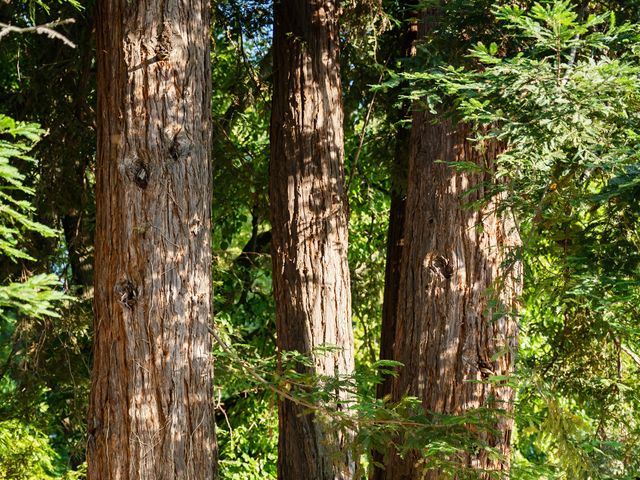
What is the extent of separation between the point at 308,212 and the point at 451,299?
124 cm

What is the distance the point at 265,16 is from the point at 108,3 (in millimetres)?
2428

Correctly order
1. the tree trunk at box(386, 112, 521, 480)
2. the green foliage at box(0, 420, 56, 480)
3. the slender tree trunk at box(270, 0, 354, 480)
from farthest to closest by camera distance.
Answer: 1. the green foliage at box(0, 420, 56, 480)
2. the slender tree trunk at box(270, 0, 354, 480)
3. the tree trunk at box(386, 112, 521, 480)

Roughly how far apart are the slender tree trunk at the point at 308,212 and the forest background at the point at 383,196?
32cm

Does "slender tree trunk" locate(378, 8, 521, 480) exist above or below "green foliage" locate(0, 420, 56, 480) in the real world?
above

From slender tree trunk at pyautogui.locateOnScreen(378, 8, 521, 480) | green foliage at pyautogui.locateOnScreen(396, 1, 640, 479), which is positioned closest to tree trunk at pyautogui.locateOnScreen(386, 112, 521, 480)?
slender tree trunk at pyautogui.locateOnScreen(378, 8, 521, 480)

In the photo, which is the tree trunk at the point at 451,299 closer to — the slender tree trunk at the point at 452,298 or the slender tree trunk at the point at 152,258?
the slender tree trunk at the point at 452,298

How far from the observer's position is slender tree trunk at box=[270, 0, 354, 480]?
5867mm

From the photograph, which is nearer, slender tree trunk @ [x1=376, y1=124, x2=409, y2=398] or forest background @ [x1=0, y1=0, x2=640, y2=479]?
forest background @ [x1=0, y1=0, x2=640, y2=479]

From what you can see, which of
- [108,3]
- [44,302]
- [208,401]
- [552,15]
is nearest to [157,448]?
[208,401]

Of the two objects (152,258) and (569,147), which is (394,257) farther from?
(152,258)

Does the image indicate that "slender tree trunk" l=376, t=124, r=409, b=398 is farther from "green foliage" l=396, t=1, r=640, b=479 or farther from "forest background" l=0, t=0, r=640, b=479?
"green foliage" l=396, t=1, r=640, b=479

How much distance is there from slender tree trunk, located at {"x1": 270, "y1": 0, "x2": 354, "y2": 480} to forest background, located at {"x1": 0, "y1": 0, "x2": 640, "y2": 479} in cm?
32

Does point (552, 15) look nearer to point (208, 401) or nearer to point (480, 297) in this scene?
point (480, 297)

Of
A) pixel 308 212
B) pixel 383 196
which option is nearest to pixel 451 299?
pixel 308 212
